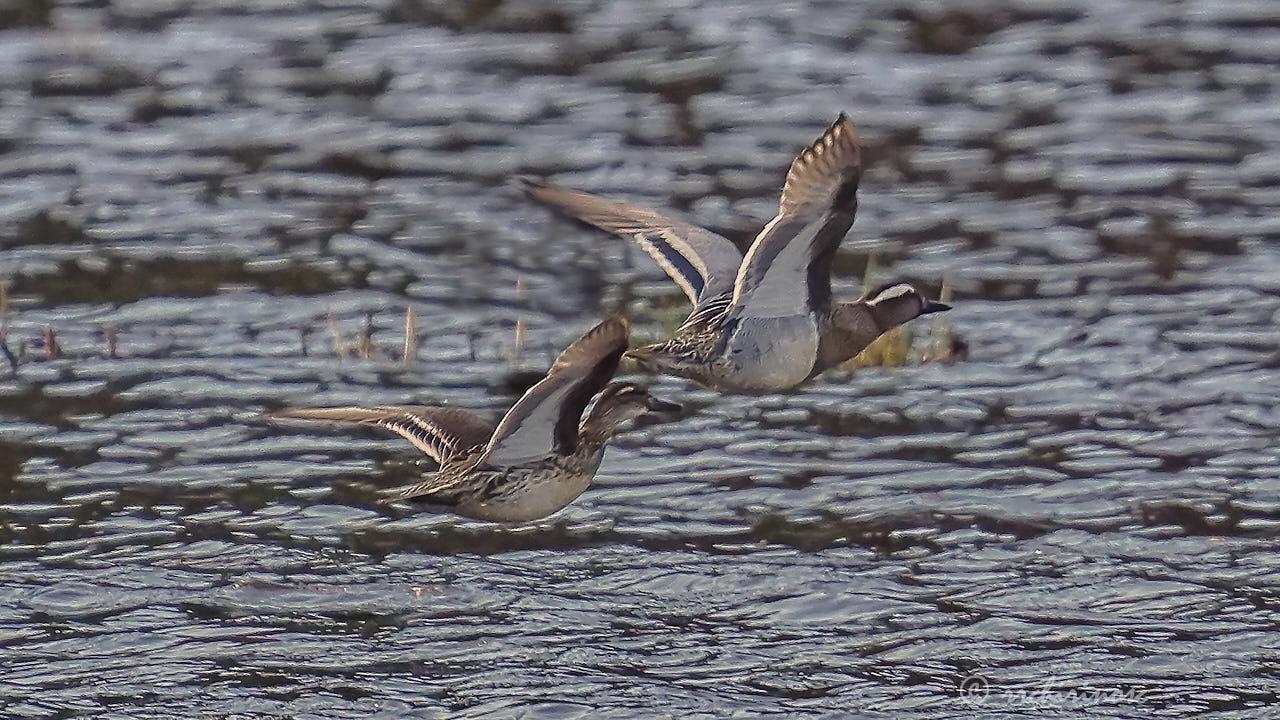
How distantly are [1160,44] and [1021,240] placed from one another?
3.92 meters

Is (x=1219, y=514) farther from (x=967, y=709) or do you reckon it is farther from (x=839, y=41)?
(x=839, y=41)

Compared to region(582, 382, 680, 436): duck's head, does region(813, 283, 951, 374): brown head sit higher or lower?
higher

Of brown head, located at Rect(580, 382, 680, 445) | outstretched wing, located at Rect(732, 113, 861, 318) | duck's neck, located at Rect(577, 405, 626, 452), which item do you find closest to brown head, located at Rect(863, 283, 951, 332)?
outstretched wing, located at Rect(732, 113, 861, 318)

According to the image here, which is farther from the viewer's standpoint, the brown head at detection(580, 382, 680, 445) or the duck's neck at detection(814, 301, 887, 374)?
the duck's neck at detection(814, 301, 887, 374)

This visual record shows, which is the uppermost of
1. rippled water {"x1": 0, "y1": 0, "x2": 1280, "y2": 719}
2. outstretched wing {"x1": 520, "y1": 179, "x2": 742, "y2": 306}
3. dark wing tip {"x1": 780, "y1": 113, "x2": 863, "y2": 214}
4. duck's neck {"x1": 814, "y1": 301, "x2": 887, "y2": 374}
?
dark wing tip {"x1": 780, "y1": 113, "x2": 863, "y2": 214}

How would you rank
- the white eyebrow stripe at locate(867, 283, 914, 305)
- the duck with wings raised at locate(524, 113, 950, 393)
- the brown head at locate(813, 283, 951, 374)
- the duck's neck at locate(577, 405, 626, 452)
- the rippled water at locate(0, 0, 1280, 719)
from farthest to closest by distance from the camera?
the white eyebrow stripe at locate(867, 283, 914, 305) < the brown head at locate(813, 283, 951, 374) < the rippled water at locate(0, 0, 1280, 719) < the duck's neck at locate(577, 405, 626, 452) < the duck with wings raised at locate(524, 113, 950, 393)

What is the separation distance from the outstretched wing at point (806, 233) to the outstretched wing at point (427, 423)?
1101 millimetres

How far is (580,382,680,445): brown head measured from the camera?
884 centimetres

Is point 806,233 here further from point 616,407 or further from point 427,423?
point 427,423

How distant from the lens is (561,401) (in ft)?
25.8

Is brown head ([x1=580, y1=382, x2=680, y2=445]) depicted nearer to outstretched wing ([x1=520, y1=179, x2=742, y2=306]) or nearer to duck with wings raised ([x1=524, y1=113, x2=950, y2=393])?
duck with wings raised ([x1=524, y1=113, x2=950, y2=393])

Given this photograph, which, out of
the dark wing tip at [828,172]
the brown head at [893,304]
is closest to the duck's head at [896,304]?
the brown head at [893,304]

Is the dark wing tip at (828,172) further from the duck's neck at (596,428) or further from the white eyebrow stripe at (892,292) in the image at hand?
the white eyebrow stripe at (892,292)

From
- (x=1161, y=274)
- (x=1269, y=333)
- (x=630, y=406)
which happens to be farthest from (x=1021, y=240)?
(x=630, y=406)
